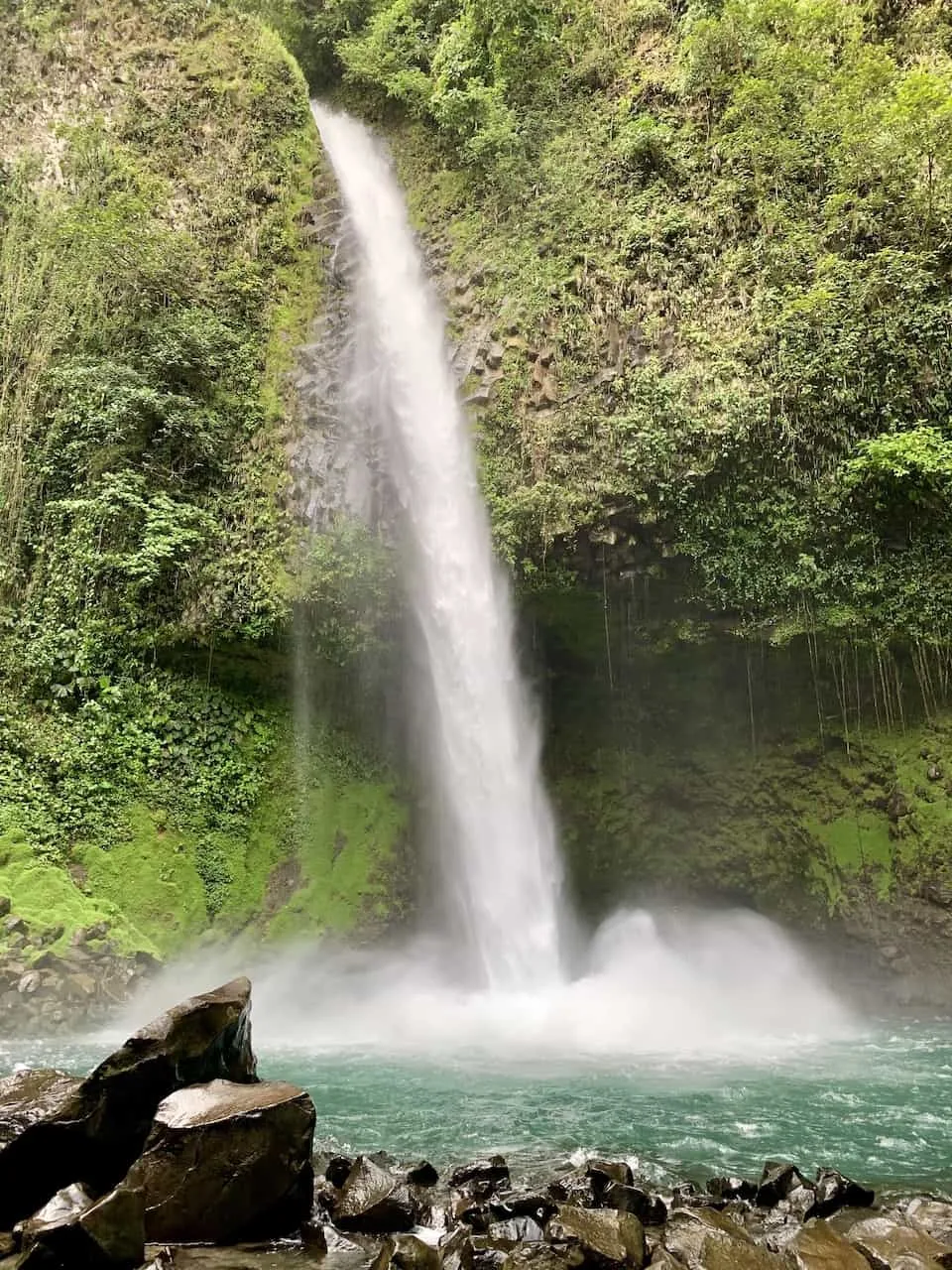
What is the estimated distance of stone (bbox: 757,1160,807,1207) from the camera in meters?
4.58

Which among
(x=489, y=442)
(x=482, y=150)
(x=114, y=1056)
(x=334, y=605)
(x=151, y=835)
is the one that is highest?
(x=482, y=150)

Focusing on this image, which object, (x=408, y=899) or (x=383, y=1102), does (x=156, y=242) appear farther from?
(x=383, y=1102)

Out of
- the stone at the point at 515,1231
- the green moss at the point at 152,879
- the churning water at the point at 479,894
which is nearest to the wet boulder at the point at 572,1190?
the stone at the point at 515,1231

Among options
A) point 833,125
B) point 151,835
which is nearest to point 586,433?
point 833,125

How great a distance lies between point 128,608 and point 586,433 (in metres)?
7.50

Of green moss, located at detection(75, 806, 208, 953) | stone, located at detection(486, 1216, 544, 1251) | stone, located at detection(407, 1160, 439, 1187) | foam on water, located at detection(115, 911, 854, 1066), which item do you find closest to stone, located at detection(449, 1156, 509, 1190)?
stone, located at detection(407, 1160, 439, 1187)

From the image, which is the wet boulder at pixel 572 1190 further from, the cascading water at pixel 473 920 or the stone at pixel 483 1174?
the cascading water at pixel 473 920

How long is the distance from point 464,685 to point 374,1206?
850cm

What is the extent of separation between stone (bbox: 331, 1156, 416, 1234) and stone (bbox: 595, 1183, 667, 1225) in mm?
1033

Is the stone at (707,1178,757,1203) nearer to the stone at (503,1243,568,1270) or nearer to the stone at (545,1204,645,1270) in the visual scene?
the stone at (545,1204,645,1270)

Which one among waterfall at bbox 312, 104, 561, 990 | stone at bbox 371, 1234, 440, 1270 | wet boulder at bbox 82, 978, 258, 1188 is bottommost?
stone at bbox 371, 1234, 440, 1270

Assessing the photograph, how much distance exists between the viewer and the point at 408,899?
13078mm

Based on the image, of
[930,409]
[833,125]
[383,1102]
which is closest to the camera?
[383,1102]

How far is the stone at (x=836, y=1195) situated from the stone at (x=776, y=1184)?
A: 0.37 ft
